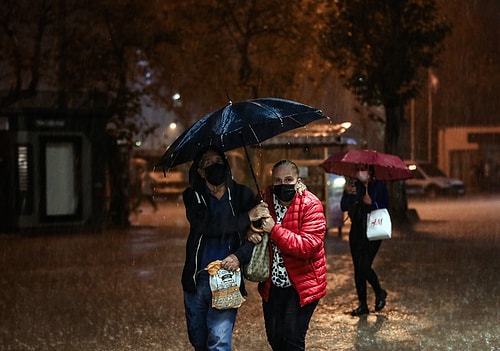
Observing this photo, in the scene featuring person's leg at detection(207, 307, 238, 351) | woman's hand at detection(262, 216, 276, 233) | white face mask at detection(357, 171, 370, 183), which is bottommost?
person's leg at detection(207, 307, 238, 351)

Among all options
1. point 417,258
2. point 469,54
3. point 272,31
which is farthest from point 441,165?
point 417,258

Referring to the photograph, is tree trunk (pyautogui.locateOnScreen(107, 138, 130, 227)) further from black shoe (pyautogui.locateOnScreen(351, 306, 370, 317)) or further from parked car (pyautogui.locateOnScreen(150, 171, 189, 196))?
black shoe (pyautogui.locateOnScreen(351, 306, 370, 317))

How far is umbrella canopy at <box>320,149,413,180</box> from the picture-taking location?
7.94 metres

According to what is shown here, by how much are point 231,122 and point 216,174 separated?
12.9 inches

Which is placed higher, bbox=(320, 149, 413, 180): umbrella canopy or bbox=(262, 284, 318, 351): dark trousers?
bbox=(320, 149, 413, 180): umbrella canopy

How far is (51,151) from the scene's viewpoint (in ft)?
65.7

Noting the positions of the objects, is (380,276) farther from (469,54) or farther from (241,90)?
(469,54)

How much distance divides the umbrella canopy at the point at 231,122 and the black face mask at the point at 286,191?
1.29 feet

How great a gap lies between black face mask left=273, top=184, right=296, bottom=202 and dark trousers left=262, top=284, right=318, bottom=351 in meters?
0.56

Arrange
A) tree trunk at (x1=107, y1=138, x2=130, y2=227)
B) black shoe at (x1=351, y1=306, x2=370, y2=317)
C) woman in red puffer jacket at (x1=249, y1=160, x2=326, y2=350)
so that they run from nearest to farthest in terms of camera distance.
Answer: woman in red puffer jacket at (x1=249, y1=160, x2=326, y2=350) < black shoe at (x1=351, y1=306, x2=370, y2=317) < tree trunk at (x1=107, y1=138, x2=130, y2=227)

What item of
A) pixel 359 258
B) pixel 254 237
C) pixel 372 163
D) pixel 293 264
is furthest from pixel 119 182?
pixel 254 237

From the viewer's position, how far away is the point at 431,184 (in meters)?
34.5

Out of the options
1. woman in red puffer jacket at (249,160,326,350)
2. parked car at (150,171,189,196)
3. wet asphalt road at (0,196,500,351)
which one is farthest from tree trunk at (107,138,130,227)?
woman in red puffer jacket at (249,160,326,350)

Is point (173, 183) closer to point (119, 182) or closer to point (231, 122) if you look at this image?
point (119, 182)
